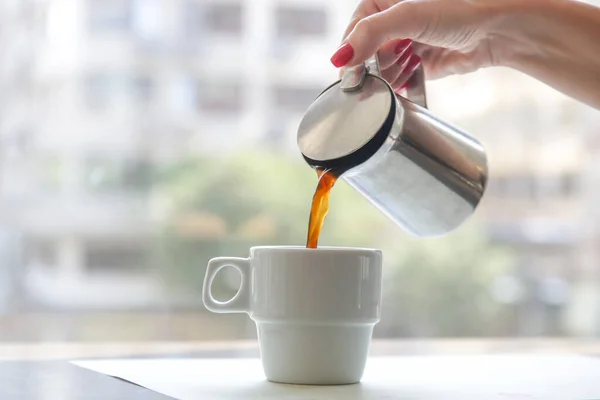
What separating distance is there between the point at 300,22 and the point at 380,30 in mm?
1961

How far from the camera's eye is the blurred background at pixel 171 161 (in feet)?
8.42

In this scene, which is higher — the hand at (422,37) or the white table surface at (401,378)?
the hand at (422,37)

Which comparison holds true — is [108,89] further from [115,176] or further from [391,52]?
[391,52]

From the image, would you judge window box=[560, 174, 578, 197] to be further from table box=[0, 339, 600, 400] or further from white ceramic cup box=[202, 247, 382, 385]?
white ceramic cup box=[202, 247, 382, 385]

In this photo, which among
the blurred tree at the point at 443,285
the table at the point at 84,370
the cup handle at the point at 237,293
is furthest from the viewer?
the blurred tree at the point at 443,285

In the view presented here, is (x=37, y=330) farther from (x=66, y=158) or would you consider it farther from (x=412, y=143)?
(x=412, y=143)

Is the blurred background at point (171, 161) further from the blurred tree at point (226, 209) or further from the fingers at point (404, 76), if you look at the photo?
the fingers at point (404, 76)

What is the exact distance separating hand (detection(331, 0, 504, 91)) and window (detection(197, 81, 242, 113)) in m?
1.63

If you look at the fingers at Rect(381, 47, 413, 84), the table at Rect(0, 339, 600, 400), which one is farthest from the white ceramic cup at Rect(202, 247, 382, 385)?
the fingers at Rect(381, 47, 413, 84)

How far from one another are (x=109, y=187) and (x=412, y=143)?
1960mm

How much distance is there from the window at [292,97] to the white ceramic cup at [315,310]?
6.44 ft

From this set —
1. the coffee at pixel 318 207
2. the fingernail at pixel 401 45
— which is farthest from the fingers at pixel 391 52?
the coffee at pixel 318 207

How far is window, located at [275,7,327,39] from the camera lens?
2750 mm

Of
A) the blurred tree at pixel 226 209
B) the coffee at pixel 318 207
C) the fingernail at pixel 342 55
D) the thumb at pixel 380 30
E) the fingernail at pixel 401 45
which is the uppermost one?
the blurred tree at pixel 226 209
